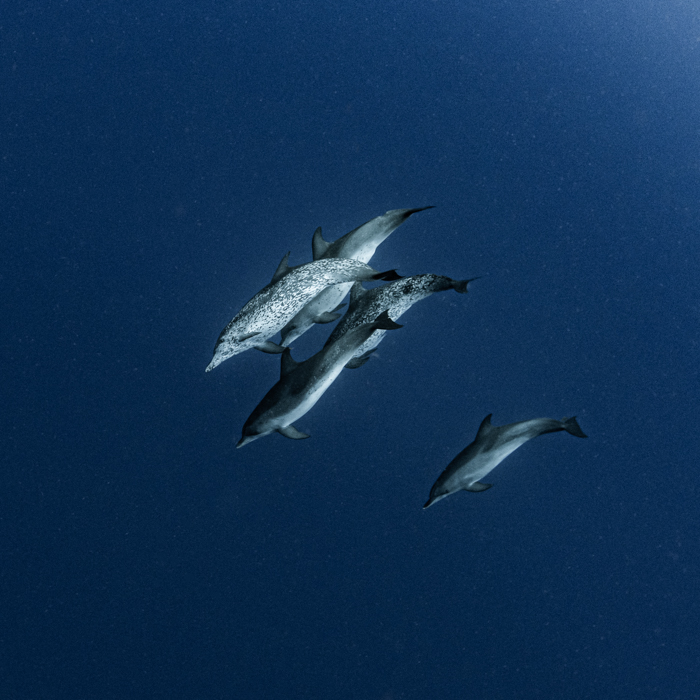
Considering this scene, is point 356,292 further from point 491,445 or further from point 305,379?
point 491,445

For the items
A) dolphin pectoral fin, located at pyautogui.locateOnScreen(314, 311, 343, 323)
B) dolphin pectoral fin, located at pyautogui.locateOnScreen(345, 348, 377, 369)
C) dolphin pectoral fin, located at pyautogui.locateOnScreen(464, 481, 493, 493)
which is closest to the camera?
dolphin pectoral fin, located at pyautogui.locateOnScreen(314, 311, 343, 323)

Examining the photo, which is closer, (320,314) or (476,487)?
(320,314)

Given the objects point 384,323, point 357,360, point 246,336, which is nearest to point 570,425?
point 357,360

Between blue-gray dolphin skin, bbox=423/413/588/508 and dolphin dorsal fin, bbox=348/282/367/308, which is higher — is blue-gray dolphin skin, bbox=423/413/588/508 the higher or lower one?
the lower one

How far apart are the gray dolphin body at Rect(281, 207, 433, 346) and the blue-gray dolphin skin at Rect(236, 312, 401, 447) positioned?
17 cm

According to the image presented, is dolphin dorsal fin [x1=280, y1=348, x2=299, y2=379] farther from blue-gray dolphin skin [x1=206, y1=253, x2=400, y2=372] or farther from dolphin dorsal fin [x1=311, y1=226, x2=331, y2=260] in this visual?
dolphin dorsal fin [x1=311, y1=226, x2=331, y2=260]

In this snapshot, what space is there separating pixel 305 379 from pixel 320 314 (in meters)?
0.33

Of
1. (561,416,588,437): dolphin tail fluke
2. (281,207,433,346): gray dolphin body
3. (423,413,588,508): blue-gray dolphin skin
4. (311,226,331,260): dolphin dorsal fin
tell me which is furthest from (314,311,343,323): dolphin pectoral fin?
(561,416,588,437): dolphin tail fluke

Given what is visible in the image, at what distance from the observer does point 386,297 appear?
2.57 m

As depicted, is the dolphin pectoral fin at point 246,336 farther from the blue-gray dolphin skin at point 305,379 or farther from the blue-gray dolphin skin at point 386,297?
the blue-gray dolphin skin at point 386,297

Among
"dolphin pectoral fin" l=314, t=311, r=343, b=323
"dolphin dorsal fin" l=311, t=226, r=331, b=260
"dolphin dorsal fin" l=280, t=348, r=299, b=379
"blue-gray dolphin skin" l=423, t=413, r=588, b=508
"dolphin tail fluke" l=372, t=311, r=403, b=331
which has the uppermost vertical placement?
"dolphin dorsal fin" l=311, t=226, r=331, b=260

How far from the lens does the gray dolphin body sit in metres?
2.68

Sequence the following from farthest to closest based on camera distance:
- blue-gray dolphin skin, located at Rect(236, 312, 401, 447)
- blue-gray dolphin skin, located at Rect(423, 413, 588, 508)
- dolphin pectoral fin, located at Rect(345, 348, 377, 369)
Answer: blue-gray dolphin skin, located at Rect(423, 413, 588, 508) < dolphin pectoral fin, located at Rect(345, 348, 377, 369) < blue-gray dolphin skin, located at Rect(236, 312, 401, 447)

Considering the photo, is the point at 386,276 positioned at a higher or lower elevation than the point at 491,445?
higher
